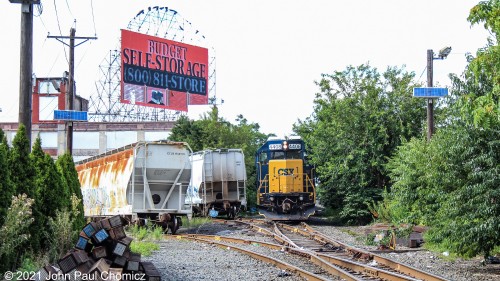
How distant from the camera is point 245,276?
11500mm

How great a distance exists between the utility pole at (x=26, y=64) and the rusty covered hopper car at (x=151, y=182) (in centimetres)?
723

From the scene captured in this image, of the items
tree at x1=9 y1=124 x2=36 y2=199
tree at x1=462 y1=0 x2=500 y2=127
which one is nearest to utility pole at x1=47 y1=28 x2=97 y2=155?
tree at x1=9 y1=124 x2=36 y2=199

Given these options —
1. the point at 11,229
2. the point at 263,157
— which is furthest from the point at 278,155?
the point at 11,229

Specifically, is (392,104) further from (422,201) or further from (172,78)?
(172,78)

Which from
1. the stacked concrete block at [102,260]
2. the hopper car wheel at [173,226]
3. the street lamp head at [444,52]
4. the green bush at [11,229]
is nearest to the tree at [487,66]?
the stacked concrete block at [102,260]

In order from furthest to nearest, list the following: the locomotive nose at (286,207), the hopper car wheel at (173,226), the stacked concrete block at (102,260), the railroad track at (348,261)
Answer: the locomotive nose at (286,207) < the hopper car wheel at (173,226) < the railroad track at (348,261) < the stacked concrete block at (102,260)

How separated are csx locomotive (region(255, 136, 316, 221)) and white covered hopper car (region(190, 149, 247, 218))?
2350mm

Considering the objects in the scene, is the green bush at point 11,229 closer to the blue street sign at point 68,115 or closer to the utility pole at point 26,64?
the utility pole at point 26,64

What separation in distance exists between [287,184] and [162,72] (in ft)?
96.8

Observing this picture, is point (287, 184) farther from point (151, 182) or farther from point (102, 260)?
point (102, 260)

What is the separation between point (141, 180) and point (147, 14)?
117 ft

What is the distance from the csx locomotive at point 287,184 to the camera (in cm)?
2725

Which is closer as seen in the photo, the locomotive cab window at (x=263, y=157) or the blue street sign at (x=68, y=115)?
the blue street sign at (x=68, y=115)

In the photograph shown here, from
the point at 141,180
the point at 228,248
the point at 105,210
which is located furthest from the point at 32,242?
the point at 105,210
